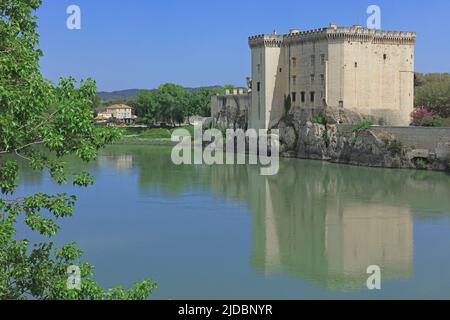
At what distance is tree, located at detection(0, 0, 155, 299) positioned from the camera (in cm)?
644

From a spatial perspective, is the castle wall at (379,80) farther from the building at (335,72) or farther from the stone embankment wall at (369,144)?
the stone embankment wall at (369,144)

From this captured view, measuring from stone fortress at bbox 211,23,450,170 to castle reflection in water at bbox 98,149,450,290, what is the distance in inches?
83.9

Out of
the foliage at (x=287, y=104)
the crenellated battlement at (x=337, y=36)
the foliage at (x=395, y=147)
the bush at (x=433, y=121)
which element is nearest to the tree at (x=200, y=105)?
the crenellated battlement at (x=337, y=36)

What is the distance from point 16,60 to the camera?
6543 mm

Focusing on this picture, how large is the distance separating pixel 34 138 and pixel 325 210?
15442mm

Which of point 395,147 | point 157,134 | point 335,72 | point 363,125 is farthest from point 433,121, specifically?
point 157,134

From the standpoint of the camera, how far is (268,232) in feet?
58.3

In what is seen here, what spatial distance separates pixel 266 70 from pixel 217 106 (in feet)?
29.7

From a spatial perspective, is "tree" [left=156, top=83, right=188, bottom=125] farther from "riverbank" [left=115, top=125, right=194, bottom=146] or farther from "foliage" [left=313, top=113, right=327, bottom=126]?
"foliage" [left=313, top=113, right=327, bottom=126]

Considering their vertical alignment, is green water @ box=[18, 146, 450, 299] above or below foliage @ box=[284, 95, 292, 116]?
below

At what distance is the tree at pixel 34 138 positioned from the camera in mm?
6441

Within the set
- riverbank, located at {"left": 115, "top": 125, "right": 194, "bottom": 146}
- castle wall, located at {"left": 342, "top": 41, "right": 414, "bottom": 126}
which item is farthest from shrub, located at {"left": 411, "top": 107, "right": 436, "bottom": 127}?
riverbank, located at {"left": 115, "top": 125, "right": 194, "bottom": 146}
